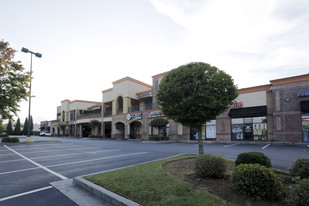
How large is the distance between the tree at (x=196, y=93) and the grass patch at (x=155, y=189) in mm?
3325

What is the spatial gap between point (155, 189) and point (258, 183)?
2448mm

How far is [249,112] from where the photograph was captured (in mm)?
21797

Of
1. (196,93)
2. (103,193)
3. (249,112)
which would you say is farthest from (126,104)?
(103,193)

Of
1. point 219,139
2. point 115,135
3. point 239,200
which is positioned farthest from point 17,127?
point 239,200

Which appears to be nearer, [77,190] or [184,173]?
[77,190]

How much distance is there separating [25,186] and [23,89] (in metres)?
17.7

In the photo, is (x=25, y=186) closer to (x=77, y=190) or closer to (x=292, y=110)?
(x=77, y=190)

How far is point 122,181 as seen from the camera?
5.37 metres

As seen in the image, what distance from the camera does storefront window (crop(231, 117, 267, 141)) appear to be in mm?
21797

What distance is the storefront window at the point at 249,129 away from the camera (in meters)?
21.8

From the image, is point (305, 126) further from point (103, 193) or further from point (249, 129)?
point (103, 193)

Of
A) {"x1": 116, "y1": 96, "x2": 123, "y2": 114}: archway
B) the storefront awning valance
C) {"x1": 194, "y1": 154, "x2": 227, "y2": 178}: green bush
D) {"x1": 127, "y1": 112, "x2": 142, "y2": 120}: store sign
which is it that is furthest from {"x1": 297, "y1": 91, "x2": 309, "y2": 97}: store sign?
{"x1": 116, "y1": 96, "x2": 123, "y2": 114}: archway

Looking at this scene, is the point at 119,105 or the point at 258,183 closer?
the point at 258,183

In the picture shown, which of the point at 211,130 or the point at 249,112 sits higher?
the point at 249,112
